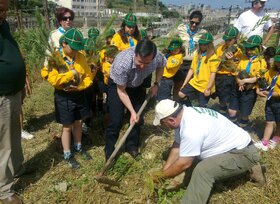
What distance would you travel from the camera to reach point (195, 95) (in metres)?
4.80

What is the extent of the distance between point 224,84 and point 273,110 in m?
0.89

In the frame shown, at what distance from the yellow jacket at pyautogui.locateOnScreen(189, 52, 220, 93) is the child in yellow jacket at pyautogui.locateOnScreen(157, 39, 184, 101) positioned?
0.30 metres

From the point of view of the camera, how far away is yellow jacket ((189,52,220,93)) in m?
4.39

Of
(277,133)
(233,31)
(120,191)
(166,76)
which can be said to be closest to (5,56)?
(120,191)

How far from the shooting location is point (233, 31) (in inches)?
175

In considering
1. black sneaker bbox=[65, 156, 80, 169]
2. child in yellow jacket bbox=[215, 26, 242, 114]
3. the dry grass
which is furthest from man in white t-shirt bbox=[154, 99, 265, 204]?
child in yellow jacket bbox=[215, 26, 242, 114]

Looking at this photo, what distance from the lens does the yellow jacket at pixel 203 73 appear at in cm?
439

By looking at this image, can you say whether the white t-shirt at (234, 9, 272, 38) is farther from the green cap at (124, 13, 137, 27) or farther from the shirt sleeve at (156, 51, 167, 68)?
the shirt sleeve at (156, 51, 167, 68)

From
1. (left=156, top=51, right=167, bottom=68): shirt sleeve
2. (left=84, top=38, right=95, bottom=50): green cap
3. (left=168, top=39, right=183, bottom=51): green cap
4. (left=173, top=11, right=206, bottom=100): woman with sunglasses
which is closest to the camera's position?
(left=156, top=51, right=167, bottom=68): shirt sleeve

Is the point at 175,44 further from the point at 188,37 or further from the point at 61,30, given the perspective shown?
the point at 61,30

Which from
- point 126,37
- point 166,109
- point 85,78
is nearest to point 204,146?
point 166,109

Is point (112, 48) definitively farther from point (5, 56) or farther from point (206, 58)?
point (5, 56)

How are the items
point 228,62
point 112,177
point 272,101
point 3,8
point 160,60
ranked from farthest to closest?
point 228,62 → point 272,101 → point 160,60 → point 112,177 → point 3,8

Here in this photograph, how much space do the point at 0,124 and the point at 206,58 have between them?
311 cm
